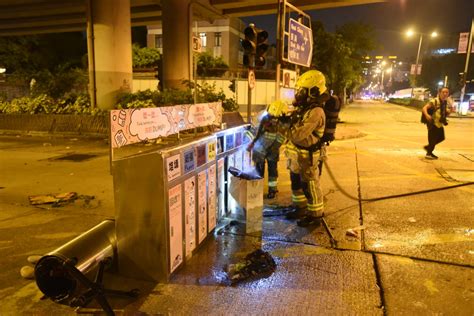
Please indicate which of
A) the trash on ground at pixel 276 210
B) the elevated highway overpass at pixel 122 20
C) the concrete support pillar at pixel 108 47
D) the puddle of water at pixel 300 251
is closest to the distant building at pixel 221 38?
the elevated highway overpass at pixel 122 20

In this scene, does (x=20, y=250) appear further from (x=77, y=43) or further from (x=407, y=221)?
(x=77, y=43)

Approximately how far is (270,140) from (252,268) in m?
2.56

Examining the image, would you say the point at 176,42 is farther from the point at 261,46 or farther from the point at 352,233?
the point at 352,233

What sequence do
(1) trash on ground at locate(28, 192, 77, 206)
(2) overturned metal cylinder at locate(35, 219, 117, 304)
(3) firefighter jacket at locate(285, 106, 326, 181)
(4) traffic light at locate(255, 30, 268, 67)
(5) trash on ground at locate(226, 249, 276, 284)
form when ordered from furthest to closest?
(4) traffic light at locate(255, 30, 268, 67) < (1) trash on ground at locate(28, 192, 77, 206) < (3) firefighter jacket at locate(285, 106, 326, 181) < (5) trash on ground at locate(226, 249, 276, 284) < (2) overturned metal cylinder at locate(35, 219, 117, 304)

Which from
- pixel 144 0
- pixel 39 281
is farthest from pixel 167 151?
pixel 144 0

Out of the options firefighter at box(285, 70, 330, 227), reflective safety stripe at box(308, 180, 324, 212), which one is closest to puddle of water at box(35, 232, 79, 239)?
firefighter at box(285, 70, 330, 227)

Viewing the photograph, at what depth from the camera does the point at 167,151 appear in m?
3.38

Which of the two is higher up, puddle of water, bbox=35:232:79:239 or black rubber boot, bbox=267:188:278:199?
black rubber boot, bbox=267:188:278:199

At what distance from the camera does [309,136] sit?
16.1 ft

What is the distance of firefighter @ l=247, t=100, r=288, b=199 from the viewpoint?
554 centimetres

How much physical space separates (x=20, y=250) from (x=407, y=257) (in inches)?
169

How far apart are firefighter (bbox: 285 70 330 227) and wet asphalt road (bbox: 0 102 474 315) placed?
355 mm

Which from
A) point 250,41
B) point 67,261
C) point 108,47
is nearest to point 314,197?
point 67,261

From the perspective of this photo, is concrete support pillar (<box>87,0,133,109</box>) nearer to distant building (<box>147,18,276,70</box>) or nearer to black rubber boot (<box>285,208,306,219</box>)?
black rubber boot (<box>285,208,306,219</box>)
